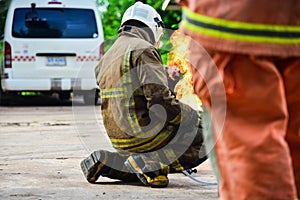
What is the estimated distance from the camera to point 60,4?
61.4 ft

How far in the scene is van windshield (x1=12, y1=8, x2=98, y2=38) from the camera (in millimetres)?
18297

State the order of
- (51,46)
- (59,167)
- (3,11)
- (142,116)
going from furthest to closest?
(3,11) → (51,46) → (59,167) → (142,116)

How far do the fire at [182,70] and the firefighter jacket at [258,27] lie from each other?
4.30 meters

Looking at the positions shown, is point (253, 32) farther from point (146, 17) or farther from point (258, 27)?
point (146, 17)

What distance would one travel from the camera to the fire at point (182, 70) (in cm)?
716

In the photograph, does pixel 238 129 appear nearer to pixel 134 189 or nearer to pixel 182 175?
pixel 134 189

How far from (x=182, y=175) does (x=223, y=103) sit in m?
4.72

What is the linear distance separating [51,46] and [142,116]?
1196 cm

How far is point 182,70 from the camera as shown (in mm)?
7570

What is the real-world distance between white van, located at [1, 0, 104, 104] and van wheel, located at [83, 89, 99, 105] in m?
0.03

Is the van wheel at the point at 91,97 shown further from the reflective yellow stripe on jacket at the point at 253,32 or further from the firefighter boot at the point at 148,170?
the reflective yellow stripe on jacket at the point at 253,32

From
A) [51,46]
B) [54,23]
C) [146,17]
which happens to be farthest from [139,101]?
[54,23]

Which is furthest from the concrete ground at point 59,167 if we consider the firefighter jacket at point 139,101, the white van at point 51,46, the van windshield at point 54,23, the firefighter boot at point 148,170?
the van windshield at point 54,23

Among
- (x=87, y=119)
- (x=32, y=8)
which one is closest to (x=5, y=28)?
(x=32, y=8)
